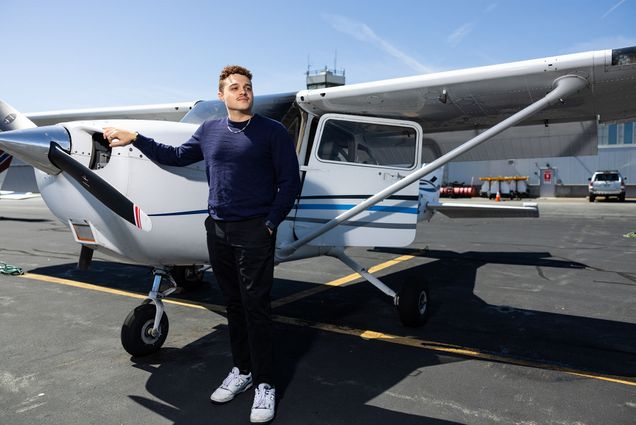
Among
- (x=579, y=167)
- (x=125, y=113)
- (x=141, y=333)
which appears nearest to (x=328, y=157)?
(x=141, y=333)

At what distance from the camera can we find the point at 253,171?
106 inches

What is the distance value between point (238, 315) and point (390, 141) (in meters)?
2.56

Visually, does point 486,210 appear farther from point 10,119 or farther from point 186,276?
point 10,119

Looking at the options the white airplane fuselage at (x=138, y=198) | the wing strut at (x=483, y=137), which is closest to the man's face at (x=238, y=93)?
the white airplane fuselage at (x=138, y=198)

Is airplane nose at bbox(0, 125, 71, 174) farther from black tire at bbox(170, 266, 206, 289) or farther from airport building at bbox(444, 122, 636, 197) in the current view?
airport building at bbox(444, 122, 636, 197)

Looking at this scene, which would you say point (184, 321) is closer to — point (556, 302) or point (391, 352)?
point (391, 352)

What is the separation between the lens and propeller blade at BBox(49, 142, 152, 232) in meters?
2.86

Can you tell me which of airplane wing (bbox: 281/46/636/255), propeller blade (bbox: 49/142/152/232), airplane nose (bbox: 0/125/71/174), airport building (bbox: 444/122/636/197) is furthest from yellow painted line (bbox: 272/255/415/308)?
airport building (bbox: 444/122/636/197)

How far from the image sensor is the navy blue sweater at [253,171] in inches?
106

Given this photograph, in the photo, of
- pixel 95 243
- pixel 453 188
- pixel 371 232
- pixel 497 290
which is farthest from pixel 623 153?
pixel 95 243

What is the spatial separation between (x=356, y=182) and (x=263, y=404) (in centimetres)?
222

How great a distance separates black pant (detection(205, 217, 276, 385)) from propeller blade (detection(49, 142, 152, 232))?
445 millimetres

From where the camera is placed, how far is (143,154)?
9.97 feet

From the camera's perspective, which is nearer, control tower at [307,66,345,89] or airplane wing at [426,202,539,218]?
airplane wing at [426,202,539,218]
